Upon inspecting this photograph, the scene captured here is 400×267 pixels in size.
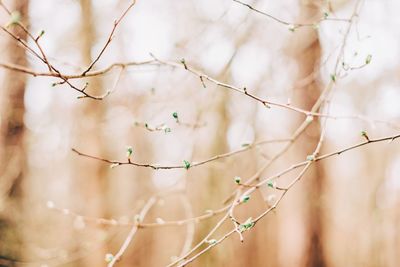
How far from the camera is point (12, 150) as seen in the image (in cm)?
409

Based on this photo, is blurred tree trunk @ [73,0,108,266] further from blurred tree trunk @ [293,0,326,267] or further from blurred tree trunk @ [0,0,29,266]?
blurred tree trunk @ [293,0,326,267]

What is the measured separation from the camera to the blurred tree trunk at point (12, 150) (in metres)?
4.00

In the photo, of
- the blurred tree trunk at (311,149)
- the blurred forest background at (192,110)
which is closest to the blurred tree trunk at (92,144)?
the blurred forest background at (192,110)

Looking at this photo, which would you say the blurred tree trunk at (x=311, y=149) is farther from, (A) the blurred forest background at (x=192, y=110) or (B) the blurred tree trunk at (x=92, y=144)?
(B) the blurred tree trunk at (x=92, y=144)

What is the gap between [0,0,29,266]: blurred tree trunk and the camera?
13.1ft

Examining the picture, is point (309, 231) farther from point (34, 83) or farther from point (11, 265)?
point (34, 83)

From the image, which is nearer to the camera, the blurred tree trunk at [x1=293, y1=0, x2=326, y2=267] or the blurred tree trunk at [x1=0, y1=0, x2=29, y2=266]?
the blurred tree trunk at [x1=0, y1=0, x2=29, y2=266]

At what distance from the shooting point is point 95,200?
211 inches

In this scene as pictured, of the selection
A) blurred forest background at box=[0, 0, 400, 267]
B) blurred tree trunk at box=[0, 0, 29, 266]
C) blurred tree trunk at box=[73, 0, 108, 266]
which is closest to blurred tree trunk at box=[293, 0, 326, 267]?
blurred forest background at box=[0, 0, 400, 267]

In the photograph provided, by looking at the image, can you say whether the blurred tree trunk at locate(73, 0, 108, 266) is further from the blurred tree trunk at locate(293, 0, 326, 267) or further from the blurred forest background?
the blurred tree trunk at locate(293, 0, 326, 267)

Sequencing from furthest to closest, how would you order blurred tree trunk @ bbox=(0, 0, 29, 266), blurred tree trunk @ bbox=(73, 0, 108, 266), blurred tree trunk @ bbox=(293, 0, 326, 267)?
blurred tree trunk @ bbox=(73, 0, 108, 266) → blurred tree trunk @ bbox=(293, 0, 326, 267) → blurred tree trunk @ bbox=(0, 0, 29, 266)

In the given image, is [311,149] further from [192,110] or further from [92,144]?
[92,144]

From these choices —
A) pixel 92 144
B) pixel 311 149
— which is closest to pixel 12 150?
pixel 92 144

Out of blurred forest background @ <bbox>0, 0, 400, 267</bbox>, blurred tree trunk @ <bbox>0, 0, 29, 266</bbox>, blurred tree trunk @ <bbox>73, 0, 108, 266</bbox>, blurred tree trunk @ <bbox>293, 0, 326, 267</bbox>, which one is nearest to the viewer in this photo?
blurred forest background @ <bbox>0, 0, 400, 267</bbox>
